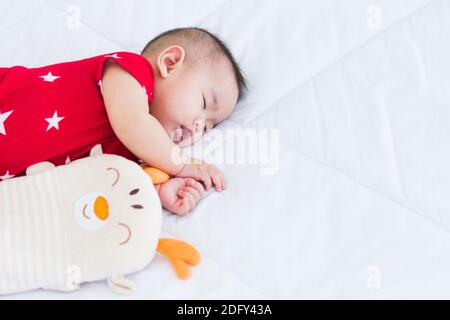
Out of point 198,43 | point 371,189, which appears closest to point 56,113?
point 198,43

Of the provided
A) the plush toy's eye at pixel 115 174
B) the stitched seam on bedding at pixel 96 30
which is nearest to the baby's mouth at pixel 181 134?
the plush toy's eye at pixel 115 174

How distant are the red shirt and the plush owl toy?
0.10m

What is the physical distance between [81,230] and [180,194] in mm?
214

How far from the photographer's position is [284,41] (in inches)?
57.1

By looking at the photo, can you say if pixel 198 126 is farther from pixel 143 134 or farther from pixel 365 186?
pixel 365 186

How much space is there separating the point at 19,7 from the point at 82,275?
0.93 m

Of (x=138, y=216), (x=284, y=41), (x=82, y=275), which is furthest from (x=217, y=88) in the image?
(x=82, y=275)

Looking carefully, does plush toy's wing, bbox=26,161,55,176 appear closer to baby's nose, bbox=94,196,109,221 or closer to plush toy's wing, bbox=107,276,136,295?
baby's nose, bbox=94,196,109,221

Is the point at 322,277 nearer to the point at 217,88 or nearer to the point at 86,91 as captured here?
the point at 217,88

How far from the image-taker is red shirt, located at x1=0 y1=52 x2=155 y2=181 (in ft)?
3.78

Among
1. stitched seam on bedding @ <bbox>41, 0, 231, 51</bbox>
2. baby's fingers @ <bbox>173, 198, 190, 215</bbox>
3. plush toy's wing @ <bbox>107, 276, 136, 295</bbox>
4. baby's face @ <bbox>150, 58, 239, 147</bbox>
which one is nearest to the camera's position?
plush toy's wing @ <bbox>107, 276, 136, 295</bbox>

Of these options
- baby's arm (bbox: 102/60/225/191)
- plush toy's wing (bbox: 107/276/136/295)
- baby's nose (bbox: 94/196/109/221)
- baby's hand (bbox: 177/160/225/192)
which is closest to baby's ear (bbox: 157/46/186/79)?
baby's arm (bbox: 102/60/225/191)

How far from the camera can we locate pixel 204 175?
3.80 feet

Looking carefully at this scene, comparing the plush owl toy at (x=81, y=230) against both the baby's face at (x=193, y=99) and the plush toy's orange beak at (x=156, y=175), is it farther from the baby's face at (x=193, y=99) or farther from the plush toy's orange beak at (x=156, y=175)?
the baby's face at (x=193, y=99)
